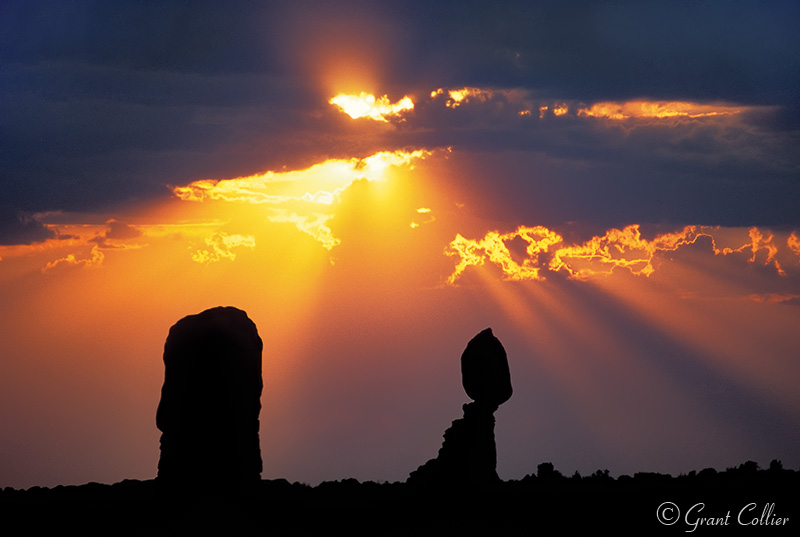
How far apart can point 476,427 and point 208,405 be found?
37.8 ft

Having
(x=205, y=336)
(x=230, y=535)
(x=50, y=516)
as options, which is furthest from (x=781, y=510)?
(x=50, y=516)

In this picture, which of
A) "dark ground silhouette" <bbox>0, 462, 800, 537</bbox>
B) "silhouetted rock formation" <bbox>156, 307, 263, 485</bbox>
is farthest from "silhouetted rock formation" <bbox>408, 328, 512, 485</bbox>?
"silhouetted rock formation" <bbox>156, 307, 263, 485</bbox>

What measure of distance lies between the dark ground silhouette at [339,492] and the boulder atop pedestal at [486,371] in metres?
0.05

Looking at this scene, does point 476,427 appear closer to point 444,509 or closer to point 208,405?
point 444,509

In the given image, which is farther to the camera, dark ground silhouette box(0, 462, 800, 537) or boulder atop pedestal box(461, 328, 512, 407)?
boulder atop pedestal box(461, 328, 512, 407)

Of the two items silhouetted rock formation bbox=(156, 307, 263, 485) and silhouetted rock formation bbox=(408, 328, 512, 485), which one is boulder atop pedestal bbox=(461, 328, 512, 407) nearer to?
silhouetted rock formation bbox=(408, 328, 512, 485)

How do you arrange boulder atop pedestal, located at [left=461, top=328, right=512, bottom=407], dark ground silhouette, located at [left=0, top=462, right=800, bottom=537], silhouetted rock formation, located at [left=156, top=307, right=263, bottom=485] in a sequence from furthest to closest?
boulder atop pedestal, located at [left=461, top=328, right=512, bottom=407]
silhouetted rock formation, located at [left=156, top=307, right=263, bottom=485]
dark ground silhouette, located at [left=0, top=462, right=800, bottom=537]

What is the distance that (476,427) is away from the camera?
5128 cm

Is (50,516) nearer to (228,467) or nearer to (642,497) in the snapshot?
(228,467)

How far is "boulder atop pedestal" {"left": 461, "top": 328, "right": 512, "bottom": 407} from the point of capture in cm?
5188

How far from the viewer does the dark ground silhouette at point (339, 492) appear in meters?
42.5

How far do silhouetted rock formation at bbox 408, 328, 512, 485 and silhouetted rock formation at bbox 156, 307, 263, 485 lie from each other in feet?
26.0

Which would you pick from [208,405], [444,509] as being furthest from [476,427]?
[208,405]

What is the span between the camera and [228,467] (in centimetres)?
4947
